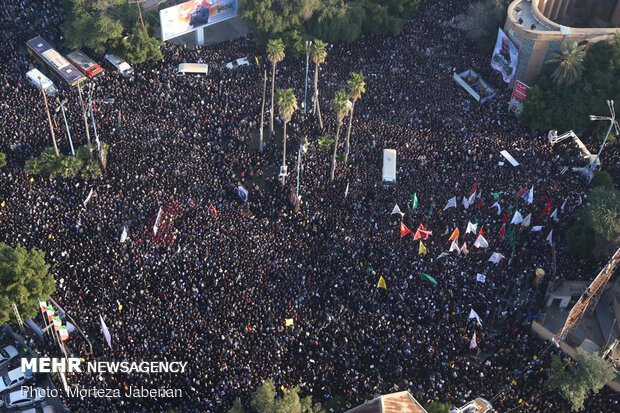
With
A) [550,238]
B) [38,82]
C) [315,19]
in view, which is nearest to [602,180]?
[550,238]

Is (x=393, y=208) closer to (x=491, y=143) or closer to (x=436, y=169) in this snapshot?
(x=436, y=169)

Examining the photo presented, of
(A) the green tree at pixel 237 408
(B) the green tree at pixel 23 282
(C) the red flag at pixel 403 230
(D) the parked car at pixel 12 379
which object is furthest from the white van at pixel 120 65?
(A) the green tree at pixel 237 408

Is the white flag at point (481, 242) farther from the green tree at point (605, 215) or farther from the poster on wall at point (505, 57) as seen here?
the poster on wall at point (505, 57)

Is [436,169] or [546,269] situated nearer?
[546,269]

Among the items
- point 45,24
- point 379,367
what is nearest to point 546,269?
point 379,367

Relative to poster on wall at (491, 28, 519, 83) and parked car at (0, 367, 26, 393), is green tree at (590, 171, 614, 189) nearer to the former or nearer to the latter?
poster on wall at (491, 28, 519, 83)

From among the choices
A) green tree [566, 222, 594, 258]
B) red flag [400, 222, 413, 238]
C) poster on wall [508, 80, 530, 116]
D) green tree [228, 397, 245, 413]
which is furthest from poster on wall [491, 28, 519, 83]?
green tree [228, 397, 245, 413]
